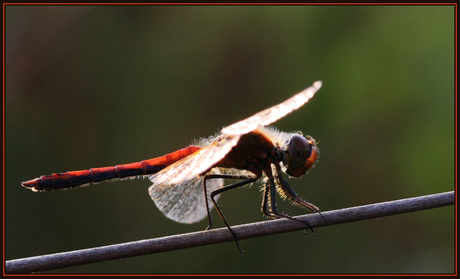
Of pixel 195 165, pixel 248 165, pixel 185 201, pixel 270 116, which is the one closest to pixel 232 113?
pixel 185 201

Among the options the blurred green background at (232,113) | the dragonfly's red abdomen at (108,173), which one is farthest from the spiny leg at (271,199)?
the blurred green background at (232,113)

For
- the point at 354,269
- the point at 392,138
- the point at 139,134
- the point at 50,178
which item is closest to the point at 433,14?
the point at 392,138

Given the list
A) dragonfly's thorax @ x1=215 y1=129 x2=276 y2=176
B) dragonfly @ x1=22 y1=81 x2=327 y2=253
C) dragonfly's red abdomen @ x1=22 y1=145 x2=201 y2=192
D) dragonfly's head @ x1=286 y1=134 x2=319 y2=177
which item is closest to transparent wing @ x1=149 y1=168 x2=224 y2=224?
dragonfly @ x1=22 y1=81 x2=327 y2=253

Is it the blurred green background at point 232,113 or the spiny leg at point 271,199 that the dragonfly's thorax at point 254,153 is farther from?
the blurred green background at point 232,113

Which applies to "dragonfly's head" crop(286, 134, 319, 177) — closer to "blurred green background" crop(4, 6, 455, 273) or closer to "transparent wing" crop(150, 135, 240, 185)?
"transparent wing" crop(150, 135, 240, 185)

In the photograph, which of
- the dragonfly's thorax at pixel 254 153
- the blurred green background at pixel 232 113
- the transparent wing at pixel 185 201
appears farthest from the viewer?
the blurred green background at pixel 232 113

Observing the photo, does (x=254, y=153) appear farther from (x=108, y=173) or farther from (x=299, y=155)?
(x=108, y=173)

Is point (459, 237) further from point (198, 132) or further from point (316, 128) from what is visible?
point (198, 132)
